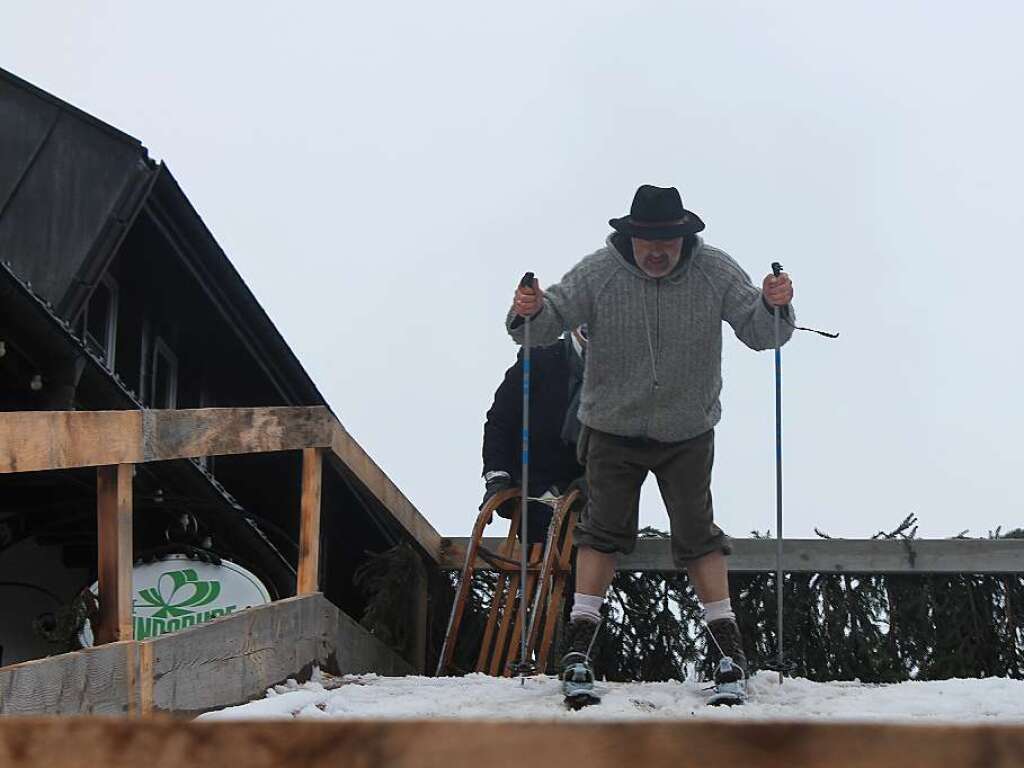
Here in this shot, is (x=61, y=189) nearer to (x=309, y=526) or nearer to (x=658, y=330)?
(x=309, y=526)

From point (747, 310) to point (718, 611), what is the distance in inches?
36.9

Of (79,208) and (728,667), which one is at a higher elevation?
(79,208)

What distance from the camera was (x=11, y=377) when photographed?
8227 millimetres

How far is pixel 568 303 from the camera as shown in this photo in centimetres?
570

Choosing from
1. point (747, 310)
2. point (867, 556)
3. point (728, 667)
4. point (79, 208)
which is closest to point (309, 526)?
point (728, 667)

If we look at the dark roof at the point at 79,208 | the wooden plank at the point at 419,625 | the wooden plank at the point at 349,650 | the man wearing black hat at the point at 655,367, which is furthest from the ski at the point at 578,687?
the dark roof at the point at 79,208

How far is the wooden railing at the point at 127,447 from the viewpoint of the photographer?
3.93 metres

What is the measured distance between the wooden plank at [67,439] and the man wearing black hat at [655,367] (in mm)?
1681

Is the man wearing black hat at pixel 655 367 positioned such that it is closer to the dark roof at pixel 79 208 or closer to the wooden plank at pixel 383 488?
the wooden plank at pixel 383 488

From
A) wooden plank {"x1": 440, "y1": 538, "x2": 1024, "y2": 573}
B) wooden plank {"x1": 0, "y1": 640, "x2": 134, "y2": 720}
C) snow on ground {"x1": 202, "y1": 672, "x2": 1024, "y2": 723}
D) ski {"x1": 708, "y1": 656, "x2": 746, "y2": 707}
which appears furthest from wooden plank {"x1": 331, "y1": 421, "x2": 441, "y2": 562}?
wooden plank {"x1": 0, "y1": 640, "x2": 134, "y2": 720}

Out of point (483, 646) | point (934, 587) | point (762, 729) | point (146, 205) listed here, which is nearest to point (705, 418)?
point (483, 646)

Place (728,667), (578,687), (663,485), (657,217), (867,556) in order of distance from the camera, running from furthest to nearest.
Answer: (867,556)
(663,485)
(657,217)
(728,667)
(578,687)

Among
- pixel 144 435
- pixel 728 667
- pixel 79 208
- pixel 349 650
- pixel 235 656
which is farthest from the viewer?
pixel 79 208

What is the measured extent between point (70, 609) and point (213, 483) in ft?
11.1
